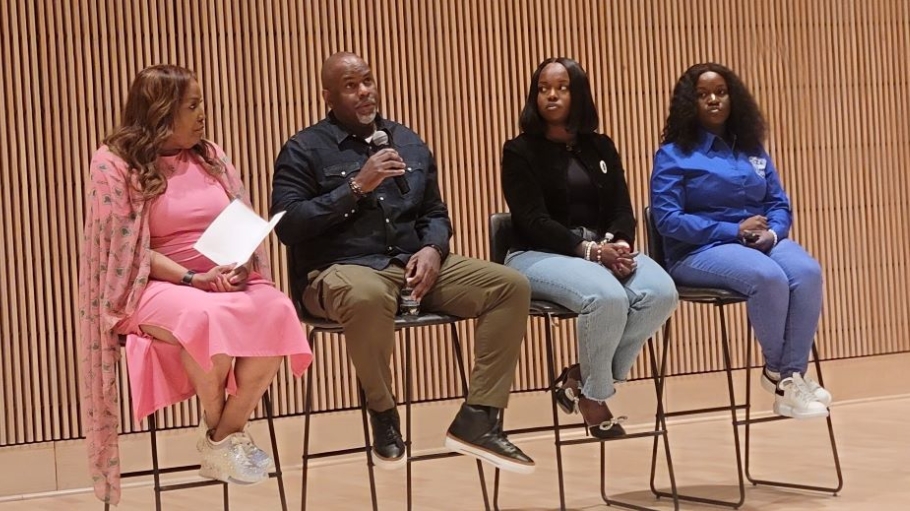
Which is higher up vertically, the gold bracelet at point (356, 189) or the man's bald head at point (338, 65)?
the man's bald head at point (338, 65)

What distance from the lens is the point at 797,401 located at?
4.62 m

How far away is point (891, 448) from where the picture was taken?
219 inches

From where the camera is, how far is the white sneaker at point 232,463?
406cm

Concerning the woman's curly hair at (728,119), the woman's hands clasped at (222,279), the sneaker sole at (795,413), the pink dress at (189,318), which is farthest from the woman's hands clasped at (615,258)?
the woman's hands clasped at (222,279)

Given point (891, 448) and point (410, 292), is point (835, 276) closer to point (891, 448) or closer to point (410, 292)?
point (891, 448)

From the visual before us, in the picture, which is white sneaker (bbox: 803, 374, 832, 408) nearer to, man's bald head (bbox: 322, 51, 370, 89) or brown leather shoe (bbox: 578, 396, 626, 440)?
brown leather shoe (bbox: 578, 396, 626, 440)

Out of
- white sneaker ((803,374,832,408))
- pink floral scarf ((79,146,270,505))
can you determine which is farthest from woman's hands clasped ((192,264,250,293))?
white sneaker ((803,374,832,408))

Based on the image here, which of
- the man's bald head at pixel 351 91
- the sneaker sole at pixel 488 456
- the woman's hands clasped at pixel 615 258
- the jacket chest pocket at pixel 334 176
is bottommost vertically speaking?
the sneaker sole at pixel 488 456

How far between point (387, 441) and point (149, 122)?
4.46ft

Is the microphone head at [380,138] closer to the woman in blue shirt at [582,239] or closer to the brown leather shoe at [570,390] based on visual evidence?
the woman in blue shirt at [582,239]

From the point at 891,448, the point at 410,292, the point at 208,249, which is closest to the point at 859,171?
the point at 891,448

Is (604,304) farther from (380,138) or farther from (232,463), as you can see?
(232,463)

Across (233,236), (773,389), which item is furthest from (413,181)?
(773,389)

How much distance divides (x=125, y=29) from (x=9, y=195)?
94 centimetres
